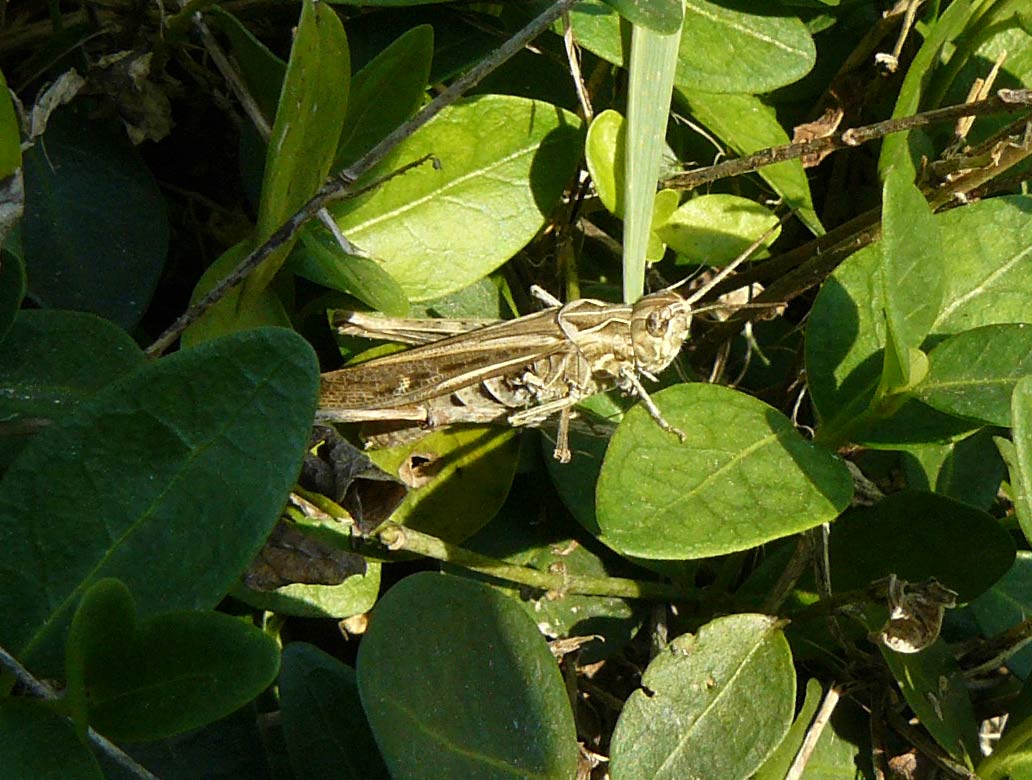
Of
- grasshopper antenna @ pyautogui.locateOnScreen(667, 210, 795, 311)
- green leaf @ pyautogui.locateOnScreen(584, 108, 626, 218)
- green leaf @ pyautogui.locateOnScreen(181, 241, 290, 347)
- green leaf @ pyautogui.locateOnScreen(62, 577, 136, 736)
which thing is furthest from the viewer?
grasshopper antenna @ pyautogui.locateOnScreen(667, 210, 795, 311)

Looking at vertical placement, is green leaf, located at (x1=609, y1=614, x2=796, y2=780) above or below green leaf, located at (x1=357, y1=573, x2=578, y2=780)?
below

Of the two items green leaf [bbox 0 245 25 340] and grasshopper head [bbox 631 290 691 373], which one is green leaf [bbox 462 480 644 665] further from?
green leaf [bbox 0 245 25 340]

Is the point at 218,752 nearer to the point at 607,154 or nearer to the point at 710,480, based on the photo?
the point at 710,480

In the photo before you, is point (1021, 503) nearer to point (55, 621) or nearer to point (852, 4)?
point (55, 621)

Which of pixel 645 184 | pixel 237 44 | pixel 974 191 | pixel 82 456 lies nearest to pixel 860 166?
pixel 974 191

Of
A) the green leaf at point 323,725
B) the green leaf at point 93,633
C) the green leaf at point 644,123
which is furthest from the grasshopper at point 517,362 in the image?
the green leaf at point 93,633

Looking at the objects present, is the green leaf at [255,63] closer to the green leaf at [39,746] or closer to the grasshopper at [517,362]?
the grasshopper at [517,362]

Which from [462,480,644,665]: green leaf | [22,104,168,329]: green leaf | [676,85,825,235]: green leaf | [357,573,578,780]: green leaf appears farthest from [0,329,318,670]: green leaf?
[676,85,825,235]: green leaf
